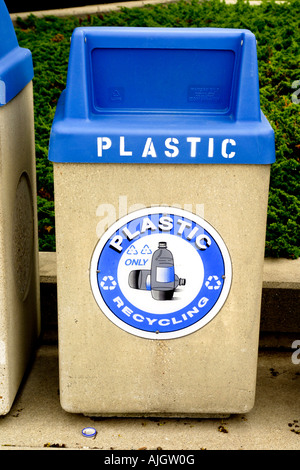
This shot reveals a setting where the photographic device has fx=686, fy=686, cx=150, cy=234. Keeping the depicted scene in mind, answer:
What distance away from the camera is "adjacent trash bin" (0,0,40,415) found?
107 inches

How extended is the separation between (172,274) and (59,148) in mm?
656

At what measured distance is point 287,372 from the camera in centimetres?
339

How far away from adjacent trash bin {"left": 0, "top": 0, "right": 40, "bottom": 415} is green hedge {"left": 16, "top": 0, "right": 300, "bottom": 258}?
0.69m

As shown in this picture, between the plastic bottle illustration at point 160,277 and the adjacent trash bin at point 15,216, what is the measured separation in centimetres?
54

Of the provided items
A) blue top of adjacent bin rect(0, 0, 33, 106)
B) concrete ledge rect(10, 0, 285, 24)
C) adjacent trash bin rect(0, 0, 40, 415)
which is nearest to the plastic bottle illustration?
adjacent trash bin rect(0, 0, 40, 415)

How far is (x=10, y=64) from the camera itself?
2752mm

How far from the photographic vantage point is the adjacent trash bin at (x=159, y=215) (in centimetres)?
254

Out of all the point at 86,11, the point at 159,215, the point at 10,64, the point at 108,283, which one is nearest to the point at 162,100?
the point at 159,215

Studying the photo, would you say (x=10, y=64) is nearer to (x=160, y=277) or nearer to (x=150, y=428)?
(x=160, y=277)

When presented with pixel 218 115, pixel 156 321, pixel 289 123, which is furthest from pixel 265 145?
pixel 289 123

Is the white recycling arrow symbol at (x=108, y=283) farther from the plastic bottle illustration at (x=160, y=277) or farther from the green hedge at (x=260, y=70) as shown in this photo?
the green hedge at (x=260, y=70)

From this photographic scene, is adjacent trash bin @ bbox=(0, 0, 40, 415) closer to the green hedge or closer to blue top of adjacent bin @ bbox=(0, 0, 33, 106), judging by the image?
blue top of adjacent bin @ bbox=(0, 0, 33, 106)

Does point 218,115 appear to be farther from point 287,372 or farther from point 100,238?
point 287,372

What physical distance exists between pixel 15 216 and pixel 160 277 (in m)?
0.72
